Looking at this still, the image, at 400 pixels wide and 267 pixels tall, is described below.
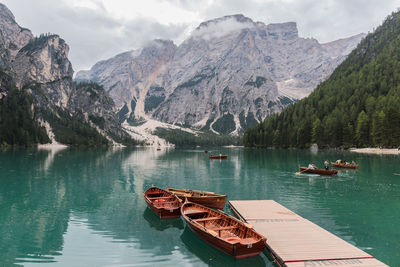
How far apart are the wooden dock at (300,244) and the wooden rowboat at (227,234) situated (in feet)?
4.85

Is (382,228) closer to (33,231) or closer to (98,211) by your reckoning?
(98,211)

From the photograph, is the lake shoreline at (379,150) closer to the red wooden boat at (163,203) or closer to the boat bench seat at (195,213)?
the red wooden boat at (163,203)

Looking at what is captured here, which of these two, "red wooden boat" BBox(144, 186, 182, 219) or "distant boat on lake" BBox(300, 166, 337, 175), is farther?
"distant boat on lake" BBox(300, 166, 337, 175)

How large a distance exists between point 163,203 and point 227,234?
45.2 feet

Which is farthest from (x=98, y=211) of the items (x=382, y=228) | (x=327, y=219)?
(x=382, y=228)

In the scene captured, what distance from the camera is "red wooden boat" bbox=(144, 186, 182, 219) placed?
31031 millimetres

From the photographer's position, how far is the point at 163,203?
34594mm

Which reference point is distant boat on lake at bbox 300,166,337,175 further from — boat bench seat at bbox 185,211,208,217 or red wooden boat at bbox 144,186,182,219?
boat bench seat at bbox 185,211,208,217

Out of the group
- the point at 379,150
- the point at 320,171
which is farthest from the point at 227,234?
the point at 379,150

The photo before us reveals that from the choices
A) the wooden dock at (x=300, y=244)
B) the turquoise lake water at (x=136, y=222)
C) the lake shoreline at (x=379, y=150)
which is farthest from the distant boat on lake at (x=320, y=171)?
the lake shoreline at (x=379, y=150)

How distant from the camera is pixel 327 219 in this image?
30.6 metres

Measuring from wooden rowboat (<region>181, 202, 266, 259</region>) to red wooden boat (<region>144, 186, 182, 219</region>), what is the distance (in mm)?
2698

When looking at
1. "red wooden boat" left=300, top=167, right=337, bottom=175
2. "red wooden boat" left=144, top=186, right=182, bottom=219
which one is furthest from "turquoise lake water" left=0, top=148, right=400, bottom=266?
"red wooden boat" left=300, top=167, right=337, bottom=175

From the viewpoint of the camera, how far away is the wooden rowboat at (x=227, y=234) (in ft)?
64.3
